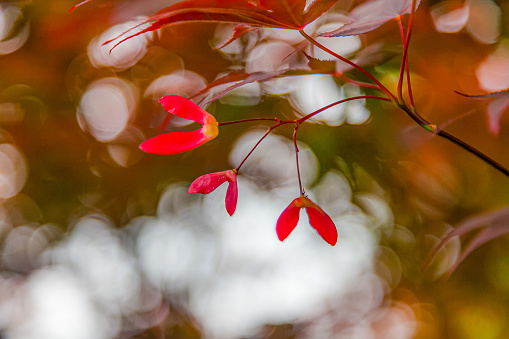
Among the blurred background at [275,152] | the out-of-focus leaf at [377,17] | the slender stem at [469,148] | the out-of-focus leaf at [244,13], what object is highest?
the out-of-focus leaf at [244,13]

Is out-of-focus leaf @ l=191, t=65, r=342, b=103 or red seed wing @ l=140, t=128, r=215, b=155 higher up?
out-of-focus leaf @ l=191, t=65, r=342, b=103

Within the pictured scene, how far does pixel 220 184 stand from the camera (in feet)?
1.16

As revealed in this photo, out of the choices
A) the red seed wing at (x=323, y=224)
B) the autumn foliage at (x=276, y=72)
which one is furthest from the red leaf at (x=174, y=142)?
the red seed wing at (x=323, y=224)

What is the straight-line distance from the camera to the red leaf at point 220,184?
0.35 m

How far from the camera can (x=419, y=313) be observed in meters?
1.86

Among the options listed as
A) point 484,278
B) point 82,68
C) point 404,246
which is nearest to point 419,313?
point 404,246

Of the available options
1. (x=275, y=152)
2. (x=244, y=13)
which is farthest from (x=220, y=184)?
(x=275, y=152)

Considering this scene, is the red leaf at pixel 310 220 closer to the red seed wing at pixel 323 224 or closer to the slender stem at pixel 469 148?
the red seed wing at pixel 323 224

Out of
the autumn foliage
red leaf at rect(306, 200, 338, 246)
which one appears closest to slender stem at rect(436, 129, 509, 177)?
the autumn foliage

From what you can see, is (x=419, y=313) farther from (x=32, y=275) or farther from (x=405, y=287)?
(x=32, y=275)

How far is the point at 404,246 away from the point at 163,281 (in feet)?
4.34

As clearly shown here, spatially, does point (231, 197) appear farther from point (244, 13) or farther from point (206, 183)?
point (244, 13)

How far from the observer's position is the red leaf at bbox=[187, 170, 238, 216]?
1.14ft

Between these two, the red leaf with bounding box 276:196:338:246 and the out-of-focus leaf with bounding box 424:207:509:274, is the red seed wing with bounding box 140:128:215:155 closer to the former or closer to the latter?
the red leaf with bounding box 276:196:338:246
